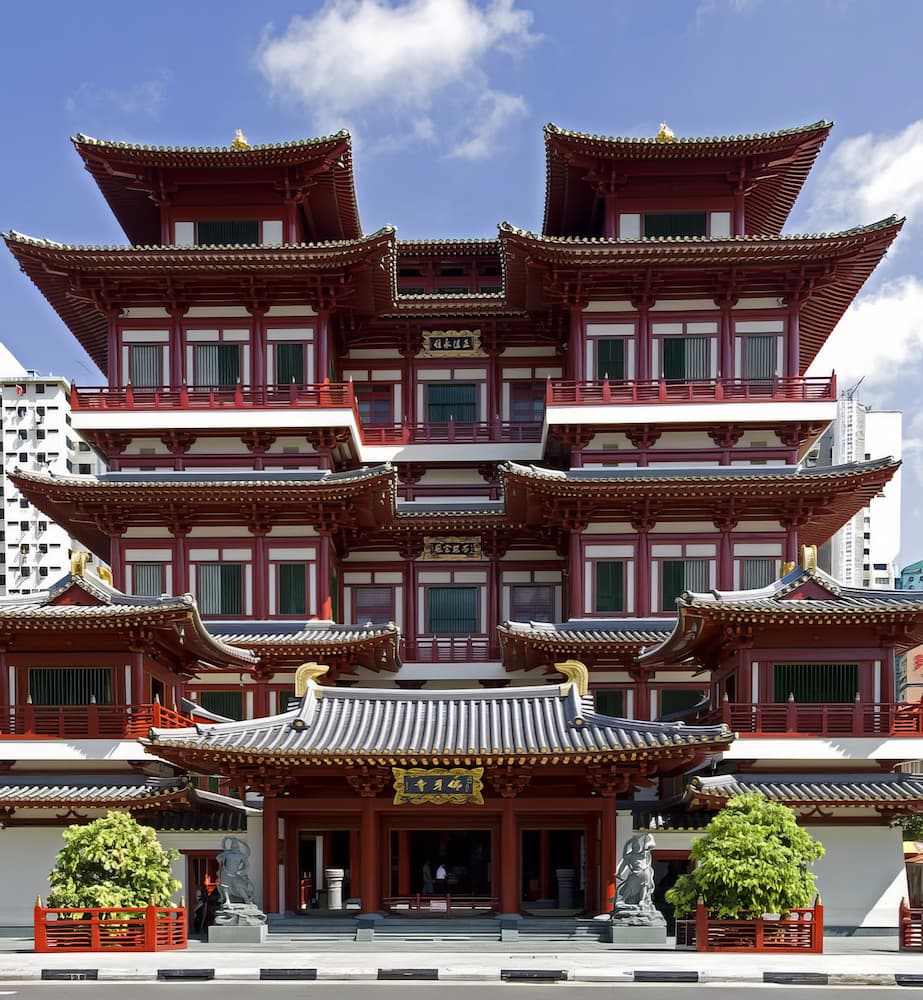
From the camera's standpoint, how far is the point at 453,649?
1607 inches

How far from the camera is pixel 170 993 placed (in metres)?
20.4

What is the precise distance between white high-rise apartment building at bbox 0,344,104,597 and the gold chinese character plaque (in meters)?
86.8

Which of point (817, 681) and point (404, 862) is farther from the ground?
point (817, 681)

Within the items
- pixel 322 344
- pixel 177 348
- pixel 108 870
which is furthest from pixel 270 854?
pixel 177 348

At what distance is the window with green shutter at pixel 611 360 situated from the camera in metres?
39.9

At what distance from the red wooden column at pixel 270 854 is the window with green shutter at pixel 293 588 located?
11190 millimetres

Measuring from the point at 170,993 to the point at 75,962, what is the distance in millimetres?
4110

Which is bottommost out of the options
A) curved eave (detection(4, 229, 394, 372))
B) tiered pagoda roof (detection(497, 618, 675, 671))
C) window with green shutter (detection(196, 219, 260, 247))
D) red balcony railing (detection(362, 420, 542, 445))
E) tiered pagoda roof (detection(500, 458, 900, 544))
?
tiered pagoda roof (detection(497, 618, 675, 671))

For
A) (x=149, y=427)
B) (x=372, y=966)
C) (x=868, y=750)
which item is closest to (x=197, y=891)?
(x=372, y=966)

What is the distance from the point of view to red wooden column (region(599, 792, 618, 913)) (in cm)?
2744

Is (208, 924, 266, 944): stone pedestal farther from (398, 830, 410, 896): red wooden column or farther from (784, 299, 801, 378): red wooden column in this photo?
(784, 299, 801, 378): red wooden column

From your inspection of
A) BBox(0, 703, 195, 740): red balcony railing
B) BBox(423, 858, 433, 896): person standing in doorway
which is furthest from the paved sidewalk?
BBox(0, 703, 195, 740): red balcony railing

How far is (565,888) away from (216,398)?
20.0m

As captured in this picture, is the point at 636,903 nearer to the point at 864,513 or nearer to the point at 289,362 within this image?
the point at 289,362
